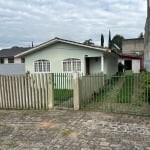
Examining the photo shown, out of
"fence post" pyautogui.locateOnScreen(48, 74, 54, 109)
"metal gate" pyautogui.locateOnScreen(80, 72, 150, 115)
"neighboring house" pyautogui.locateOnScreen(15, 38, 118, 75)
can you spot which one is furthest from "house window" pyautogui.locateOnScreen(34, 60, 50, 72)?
"fence post" pyautogui.locateOnScreen(48, 74, 54, 109)

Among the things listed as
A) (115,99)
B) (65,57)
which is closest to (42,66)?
(65,57)

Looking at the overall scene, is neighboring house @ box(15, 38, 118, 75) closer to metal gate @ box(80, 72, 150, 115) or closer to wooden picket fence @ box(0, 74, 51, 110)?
metal gate @ box(80, 72, 150, 115)

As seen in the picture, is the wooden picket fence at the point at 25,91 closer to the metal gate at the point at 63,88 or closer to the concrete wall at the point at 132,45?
the metal gate at the point at 63,88

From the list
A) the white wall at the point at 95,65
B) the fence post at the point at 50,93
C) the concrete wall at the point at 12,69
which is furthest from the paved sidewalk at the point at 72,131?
the concrete wall at the point at 12,69

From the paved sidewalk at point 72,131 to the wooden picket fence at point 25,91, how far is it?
82 centimetres

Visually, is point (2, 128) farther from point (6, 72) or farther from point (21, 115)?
point (6, 72)

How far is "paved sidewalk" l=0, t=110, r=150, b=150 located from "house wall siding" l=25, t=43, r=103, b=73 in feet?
32.1

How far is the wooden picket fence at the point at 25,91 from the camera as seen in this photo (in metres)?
10.5

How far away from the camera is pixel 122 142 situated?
651 centimetres

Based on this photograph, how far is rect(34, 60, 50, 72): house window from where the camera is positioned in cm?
2034

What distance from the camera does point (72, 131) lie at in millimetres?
7527

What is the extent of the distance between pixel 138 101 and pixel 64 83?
12.0ft

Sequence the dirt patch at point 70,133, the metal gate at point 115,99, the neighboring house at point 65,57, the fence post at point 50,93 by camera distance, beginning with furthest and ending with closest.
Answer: the neighboring house at point 65,57
the fence post at point 50,93
the metal gate at point 115,99
the dirt patch at point 70,133

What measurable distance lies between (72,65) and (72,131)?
1226cm
